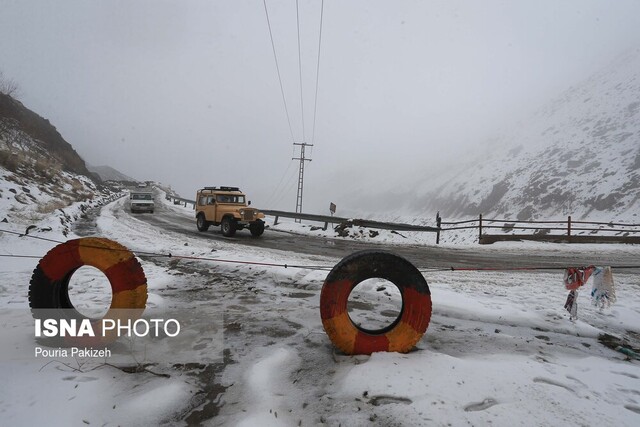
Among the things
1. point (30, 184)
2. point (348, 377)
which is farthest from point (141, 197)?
point (348, 377)

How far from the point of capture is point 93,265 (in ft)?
10.4

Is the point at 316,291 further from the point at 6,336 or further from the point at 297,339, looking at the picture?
the point at 6,336

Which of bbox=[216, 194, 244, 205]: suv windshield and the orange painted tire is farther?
bbox=[216, 194, 244, 205]: suv windshield

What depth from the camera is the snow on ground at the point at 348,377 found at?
2.20 m

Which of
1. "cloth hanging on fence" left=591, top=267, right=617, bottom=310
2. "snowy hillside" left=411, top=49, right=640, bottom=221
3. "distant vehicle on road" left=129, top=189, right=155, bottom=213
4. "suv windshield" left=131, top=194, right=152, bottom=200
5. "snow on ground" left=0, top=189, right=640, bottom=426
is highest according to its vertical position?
"snowy hillside" left=411, top=49, right=640, bottom=221

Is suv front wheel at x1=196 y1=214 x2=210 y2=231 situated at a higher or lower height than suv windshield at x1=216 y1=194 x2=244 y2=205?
lower

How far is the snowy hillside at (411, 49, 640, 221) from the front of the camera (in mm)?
34156

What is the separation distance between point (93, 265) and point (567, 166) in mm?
54434

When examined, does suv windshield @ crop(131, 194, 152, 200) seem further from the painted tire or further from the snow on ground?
the painted tire

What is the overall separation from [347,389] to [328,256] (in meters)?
6.75

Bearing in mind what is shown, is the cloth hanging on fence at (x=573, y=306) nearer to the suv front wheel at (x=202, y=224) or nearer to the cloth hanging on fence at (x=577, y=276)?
the cloth hanging on fence at (x=577, y=276)

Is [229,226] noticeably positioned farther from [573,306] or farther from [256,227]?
[573,306]

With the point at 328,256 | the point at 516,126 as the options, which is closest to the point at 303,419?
the point at 328,256

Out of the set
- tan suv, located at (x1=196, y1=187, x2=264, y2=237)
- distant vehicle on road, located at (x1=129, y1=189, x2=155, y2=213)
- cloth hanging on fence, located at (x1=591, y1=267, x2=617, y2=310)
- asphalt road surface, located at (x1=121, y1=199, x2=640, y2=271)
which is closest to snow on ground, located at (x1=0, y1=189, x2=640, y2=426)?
cloth hanging on fence, located at (x1=591, y1=267, x2=617, y2=310)
